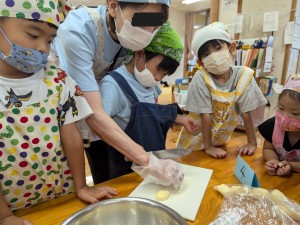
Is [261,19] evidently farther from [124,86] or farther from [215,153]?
[124,86]

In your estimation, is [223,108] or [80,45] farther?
[223,108]

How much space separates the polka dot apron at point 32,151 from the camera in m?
0.60

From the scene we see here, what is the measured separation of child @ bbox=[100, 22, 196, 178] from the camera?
881 millimetres

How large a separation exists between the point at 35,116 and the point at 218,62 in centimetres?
83

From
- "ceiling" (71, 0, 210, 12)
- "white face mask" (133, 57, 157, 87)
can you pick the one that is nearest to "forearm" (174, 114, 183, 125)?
"white face mask" (133, 57, 157, 87)

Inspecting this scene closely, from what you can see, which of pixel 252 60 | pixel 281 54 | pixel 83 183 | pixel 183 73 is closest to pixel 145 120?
pixel 83 183

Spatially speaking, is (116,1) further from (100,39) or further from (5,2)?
(5,2)

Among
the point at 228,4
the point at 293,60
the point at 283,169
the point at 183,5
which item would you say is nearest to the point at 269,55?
the point at 293,60

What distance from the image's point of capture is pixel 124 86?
895mm

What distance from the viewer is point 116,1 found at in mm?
802

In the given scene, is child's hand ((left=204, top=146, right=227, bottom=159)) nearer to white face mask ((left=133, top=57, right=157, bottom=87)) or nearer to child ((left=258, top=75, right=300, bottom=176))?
child ((left=258, top=75, right=300, bottom=176))

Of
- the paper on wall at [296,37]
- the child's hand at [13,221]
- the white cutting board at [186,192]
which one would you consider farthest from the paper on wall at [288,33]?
the child's hand at [13,221]

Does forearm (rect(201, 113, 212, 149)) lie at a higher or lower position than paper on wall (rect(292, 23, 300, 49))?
lower

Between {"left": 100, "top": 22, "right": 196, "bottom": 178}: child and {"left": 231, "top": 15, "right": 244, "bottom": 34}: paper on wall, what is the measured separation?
7.50 ft
